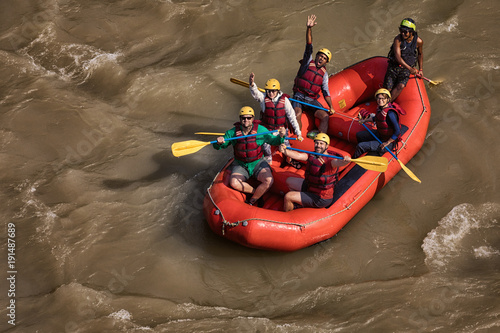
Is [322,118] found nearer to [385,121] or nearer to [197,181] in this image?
[385,121]

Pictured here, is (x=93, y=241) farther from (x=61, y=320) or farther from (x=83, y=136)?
(x=83, y=136)

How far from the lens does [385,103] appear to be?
19.5 ft

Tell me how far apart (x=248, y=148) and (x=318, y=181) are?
2.68 ft

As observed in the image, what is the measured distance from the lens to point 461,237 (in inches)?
223

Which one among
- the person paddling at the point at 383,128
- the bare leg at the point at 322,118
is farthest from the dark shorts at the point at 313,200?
the bare leg at the point at 322,118

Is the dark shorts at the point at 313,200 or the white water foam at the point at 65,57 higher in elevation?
the dark shorts at the point at 313,200

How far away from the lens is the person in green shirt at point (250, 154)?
5.68m

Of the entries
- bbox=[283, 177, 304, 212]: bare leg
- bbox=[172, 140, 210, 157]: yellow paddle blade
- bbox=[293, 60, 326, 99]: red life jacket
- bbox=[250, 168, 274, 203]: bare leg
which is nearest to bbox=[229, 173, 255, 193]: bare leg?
bbox=[250, 168, 274, 203]: bare leg

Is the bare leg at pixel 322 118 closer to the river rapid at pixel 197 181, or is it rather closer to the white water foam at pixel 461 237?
the river rapid at pixel 197 181

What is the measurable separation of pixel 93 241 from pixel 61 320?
1015mm

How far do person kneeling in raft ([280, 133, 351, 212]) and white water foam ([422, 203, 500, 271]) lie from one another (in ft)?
3.89

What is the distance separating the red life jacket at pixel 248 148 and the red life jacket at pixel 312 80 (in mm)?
969

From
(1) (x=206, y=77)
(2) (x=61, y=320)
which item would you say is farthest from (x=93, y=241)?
(1) (x=206, y=77)

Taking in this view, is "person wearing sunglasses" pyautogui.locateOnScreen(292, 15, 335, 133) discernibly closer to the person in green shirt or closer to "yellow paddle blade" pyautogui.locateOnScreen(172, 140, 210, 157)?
the person in green shirt
